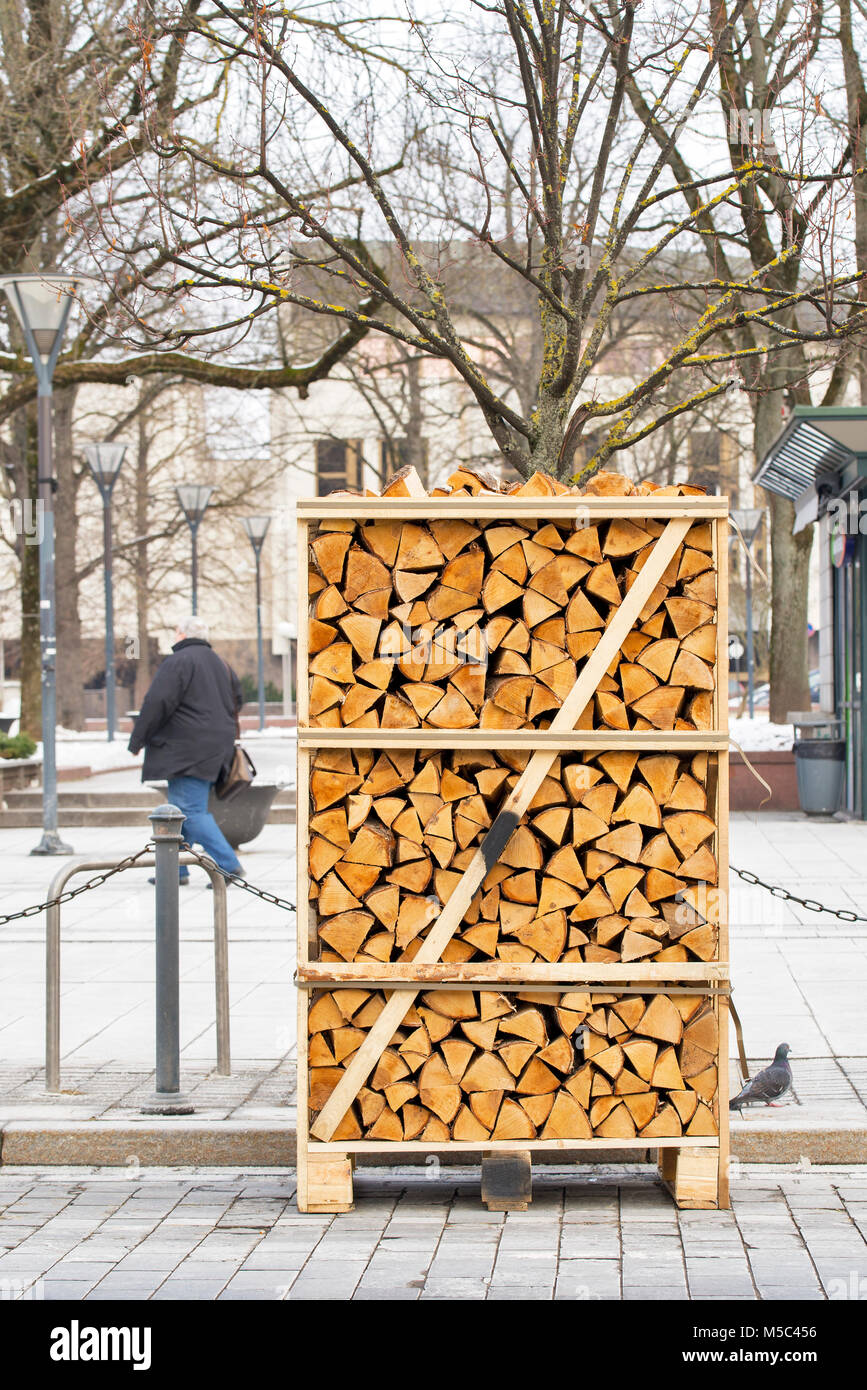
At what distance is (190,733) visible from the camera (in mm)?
11617

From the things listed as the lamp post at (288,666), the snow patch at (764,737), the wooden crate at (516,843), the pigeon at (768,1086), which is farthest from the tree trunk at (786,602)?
the lamp post at (288,666)

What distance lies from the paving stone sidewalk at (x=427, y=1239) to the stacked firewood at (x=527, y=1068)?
0.28 metres

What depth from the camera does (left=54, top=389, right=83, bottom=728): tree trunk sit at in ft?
100

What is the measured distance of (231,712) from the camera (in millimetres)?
12086

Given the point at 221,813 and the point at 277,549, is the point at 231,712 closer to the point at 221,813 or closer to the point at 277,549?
the point at 221,813

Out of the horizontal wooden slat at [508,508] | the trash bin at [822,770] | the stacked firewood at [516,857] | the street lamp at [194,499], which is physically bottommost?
the trash bin at [822,770]

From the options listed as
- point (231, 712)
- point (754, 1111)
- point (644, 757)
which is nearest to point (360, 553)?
point (644, 757)

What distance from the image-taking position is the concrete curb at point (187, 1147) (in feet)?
19.7

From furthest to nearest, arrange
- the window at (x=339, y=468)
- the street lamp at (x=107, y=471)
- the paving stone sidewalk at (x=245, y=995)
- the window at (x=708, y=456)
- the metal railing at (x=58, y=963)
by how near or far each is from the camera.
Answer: the window at (x=339, y=468)
the window at (x=708, y=456)
the street lamp at (x=107, y=471)
the metal railing at (x=58, y=963)
the paving stone sidewalk at (x=245, y=995)

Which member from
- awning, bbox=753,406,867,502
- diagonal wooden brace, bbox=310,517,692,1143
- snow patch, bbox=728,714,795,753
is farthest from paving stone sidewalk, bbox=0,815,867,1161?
snow patch, bbox=728,714,795,753

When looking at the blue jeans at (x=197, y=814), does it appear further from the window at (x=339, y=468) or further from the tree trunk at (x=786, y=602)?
the window at (x=339, y=468)

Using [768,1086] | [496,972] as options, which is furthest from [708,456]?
[496,972]

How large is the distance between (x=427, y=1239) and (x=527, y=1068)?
614 mm
